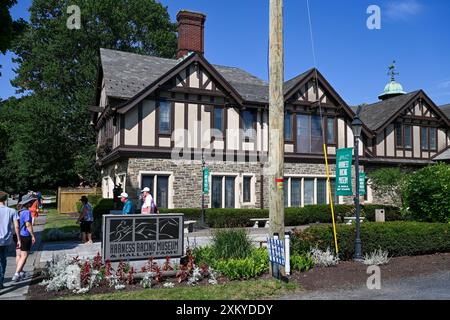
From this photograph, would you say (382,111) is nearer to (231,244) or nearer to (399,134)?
(399,134)

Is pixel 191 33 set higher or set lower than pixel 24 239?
higher

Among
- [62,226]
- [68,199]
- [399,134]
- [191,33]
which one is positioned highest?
[191,33]

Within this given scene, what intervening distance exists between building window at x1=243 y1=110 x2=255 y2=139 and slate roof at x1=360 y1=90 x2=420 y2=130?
837cm

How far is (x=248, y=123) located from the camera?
22.2 metres

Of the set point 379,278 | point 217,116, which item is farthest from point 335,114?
point 379,278

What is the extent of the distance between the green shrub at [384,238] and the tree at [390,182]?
11.0 meters

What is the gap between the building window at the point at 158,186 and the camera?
19.5 m

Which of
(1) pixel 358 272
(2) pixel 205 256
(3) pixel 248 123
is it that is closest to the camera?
(1) pixel 358 272

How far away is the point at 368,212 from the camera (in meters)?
22.8

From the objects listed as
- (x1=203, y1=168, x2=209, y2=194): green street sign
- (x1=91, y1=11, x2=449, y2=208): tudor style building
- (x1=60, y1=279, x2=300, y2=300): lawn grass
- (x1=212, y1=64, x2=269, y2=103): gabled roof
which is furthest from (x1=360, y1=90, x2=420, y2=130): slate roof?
(x1=60, y1=279, x2=300, y2=300): lawn grass

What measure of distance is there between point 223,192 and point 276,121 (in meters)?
12.7

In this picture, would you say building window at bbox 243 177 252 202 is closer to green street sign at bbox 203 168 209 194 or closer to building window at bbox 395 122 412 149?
Answer: green street sign at bbox 203 168 209 194

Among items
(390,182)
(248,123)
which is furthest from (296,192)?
(390,182)

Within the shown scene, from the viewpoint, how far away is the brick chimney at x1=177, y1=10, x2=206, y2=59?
23750mm
